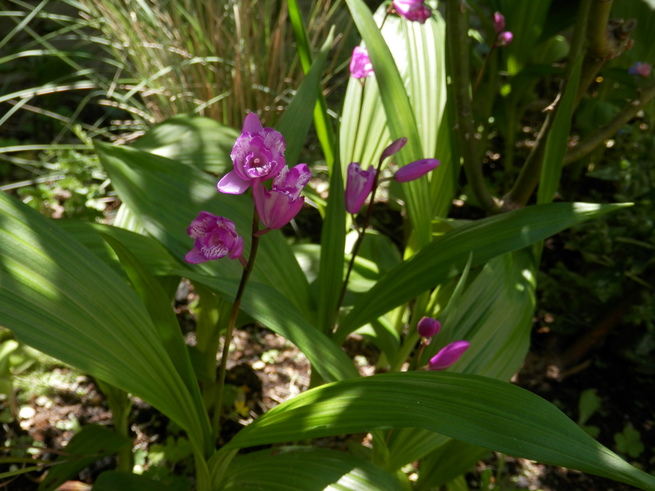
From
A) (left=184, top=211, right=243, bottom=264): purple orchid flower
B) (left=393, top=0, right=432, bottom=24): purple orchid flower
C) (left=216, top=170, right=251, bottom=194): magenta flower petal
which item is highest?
(left=393, top=0, right=432, bottom=24): purple orchid flower

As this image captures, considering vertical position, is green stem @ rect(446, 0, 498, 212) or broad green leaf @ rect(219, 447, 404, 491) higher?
green stem @ rect(446, 0, 498, 212)

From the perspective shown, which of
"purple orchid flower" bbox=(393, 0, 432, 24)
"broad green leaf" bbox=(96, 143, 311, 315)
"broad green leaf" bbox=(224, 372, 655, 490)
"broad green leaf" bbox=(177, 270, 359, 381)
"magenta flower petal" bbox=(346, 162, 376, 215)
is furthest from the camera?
"purple orchid flower" bbox=(393, 0, 432, 24)

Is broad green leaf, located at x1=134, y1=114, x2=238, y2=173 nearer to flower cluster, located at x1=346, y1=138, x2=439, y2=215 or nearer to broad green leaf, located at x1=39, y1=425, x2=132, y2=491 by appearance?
flower cluster, located at x1=346, y1=138, x2=439, y2=215

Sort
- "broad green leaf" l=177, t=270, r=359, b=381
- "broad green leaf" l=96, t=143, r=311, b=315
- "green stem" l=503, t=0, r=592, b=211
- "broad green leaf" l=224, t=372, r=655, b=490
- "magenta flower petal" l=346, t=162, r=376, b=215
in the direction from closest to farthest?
"broad green leaf" l=224, t=372, r=655, b=490 < "broad green leaf" l=177, t=270, r=359, b=381 < "magenta flower petal" l=346, t=162, r=376, b=215 < "broad green leaf" l=96, t=143, r=311, b=315 < "green stem" l=503, t=0, r=592, b=211

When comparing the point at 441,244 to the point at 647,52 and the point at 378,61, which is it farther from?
the point at 647,52

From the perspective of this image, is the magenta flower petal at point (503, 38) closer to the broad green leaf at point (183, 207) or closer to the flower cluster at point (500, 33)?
the flower cluster at point (500, 33)

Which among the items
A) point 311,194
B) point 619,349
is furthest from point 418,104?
point 619,349

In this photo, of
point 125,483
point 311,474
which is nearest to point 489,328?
point 311,474

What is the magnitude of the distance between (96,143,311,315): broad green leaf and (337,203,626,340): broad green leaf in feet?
0.46

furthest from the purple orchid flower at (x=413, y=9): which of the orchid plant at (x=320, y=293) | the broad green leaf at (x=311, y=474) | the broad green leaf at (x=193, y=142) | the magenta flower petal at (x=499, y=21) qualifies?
the broad green leaf at (x=311, y=474)

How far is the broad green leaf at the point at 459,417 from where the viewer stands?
66 centimetres

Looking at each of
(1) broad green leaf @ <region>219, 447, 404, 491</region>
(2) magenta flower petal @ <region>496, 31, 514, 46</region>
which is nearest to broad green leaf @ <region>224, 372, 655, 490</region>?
(1) broad green leaf @ <region>219, 447, 404, 491</region>

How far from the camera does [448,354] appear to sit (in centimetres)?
92

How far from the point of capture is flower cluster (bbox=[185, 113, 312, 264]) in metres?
0.69
